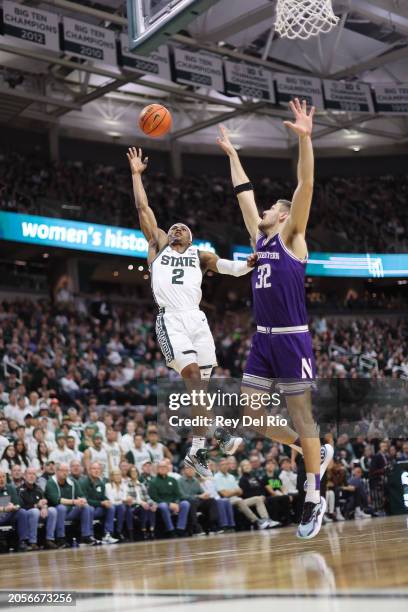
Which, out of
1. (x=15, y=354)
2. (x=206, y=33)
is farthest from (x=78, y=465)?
(x=206, y=33)

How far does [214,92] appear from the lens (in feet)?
90.3

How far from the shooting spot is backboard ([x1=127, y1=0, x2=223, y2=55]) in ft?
25.5

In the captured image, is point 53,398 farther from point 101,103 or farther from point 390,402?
point 101,103

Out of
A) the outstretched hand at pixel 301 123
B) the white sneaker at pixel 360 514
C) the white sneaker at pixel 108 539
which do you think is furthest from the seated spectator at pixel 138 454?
the outstretched hand at pixel 301 123

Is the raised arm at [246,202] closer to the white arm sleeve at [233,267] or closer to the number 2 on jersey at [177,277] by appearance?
the white arm sleeve at [233,267]

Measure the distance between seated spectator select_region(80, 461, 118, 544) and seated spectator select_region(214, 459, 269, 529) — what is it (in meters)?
2.20

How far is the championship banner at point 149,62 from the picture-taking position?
1947 cm

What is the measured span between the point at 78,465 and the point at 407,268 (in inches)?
700

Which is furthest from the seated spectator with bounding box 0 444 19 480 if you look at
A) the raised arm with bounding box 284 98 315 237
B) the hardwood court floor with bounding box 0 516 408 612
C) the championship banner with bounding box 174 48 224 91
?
the championship banner with bounding box 174 48 224 91

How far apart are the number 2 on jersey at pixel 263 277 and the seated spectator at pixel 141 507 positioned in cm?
707

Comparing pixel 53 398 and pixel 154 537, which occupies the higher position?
pixel 53 398

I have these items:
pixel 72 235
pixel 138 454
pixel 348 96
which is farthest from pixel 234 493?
pixel 348 96

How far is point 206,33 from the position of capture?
70.9 ft

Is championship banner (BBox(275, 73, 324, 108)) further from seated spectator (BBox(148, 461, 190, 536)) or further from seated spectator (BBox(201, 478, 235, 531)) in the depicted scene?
seated spectator (BBox(148, 461, 190, 536))
